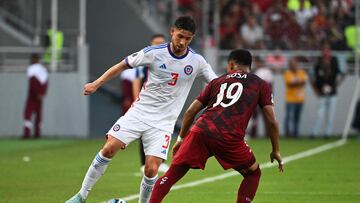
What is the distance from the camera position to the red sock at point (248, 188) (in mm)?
10742

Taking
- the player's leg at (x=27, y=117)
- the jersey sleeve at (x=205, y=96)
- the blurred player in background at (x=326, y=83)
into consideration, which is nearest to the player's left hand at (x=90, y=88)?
the jersey sleeve at (x=205, y=96)

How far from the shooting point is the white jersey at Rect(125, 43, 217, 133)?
11.7 metres

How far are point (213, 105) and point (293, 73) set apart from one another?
18356 mm

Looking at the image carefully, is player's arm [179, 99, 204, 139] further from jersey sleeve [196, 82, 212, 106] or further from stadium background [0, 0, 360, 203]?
stadium background [0, 0, 360, 203]

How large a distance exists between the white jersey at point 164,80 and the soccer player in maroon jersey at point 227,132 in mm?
1044

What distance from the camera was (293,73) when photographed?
94.7ft

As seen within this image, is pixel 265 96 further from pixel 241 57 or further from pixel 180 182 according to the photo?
pixel 180 182

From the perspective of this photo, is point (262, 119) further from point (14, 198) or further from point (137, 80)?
point (14, 198)

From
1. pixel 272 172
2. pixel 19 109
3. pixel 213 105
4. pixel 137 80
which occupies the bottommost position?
pixel 19 109

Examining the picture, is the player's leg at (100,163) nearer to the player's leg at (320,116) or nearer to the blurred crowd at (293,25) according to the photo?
the player's leg at (320,116)

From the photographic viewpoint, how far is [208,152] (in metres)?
10.7

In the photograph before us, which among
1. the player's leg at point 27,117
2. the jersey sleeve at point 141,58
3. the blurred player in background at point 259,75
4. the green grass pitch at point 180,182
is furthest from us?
the blurred player in background at point 259,75

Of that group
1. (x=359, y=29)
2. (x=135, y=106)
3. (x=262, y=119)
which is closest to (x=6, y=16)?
(x=262, y=119)

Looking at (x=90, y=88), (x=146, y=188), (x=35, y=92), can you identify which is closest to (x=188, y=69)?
(x=90, y=88)
